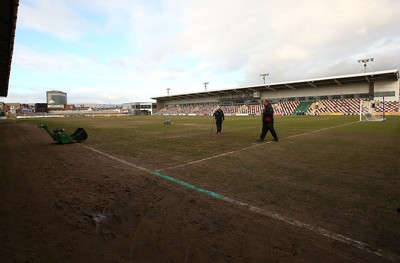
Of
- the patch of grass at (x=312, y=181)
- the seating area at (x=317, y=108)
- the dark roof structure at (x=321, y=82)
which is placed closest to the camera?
the patch of grass at (x=312, y=181)

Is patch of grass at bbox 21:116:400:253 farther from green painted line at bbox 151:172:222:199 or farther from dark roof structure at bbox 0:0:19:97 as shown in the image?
dark roof structure at bbox 0:0:19:97

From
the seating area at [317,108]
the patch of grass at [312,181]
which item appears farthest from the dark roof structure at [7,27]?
the seating area at [317,108]

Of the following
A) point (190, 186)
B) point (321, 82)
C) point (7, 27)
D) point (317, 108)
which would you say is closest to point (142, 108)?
point (317, 108)

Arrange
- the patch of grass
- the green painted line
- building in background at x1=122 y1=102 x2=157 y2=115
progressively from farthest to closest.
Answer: building in background at x1=122 y1=102 x2=157 y2=115 < the green painted line < the patch of grass

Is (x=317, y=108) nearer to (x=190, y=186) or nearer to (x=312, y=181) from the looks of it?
(x=312, y=181)

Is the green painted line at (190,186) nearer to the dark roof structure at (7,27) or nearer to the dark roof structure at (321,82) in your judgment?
the dark roof structure at (7,27)

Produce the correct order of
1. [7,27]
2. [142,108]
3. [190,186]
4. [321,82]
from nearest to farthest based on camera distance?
[190,186]
[7,27]
[321,82]
[142,108]

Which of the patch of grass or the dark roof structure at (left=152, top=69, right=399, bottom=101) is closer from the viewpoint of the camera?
the patch of grass

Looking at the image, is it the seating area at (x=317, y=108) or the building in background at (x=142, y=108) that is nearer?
the seating area at (x=317, y=108)

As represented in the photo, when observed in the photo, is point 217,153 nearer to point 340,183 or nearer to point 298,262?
point 340,183

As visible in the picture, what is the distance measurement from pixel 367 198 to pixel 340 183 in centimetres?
81

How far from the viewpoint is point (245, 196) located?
378cm

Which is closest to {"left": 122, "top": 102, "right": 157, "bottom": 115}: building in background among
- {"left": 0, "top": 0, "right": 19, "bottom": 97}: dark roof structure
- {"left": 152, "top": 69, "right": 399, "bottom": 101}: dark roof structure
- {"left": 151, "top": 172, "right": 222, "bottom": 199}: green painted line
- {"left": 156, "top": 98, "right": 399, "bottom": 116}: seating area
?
{"left": 152, "top": 69, "right": 399, "bottom": 101}: dark roof structure

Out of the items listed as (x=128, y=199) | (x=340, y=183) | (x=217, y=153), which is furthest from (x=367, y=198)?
(x=217, y=153)
